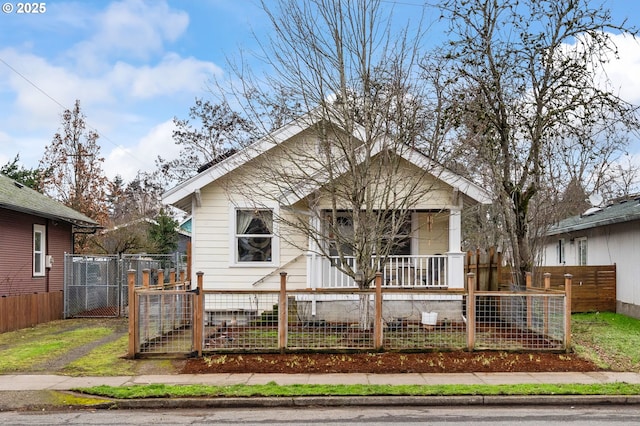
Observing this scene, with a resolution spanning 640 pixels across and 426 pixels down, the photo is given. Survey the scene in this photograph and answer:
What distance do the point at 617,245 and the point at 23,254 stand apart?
1824 centimetres

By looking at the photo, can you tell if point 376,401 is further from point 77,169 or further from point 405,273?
point 77,169

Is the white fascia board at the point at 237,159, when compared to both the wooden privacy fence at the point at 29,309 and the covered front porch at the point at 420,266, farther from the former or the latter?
the wooden privacy fence at the point at 29,309

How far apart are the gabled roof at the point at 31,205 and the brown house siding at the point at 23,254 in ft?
1.45

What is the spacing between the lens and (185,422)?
793 centimetres

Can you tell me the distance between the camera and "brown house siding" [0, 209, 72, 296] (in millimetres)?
18562

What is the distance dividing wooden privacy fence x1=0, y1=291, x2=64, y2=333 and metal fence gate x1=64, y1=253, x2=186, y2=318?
12.9 inches

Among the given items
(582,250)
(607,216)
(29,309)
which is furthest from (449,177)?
(582,250)

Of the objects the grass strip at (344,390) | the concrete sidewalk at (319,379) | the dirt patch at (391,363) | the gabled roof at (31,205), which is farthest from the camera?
the gabled roof at (31,205)

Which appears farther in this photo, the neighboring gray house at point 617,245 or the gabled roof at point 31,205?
the neighboring gray house at point 617,245

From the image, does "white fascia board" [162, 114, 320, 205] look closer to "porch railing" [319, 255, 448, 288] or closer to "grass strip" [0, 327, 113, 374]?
"porch railing" [319, 255, 448, 288]

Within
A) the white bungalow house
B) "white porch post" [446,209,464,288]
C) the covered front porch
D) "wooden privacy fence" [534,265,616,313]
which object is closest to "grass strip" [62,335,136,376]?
the white bungalow house

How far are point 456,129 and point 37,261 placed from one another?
14015 millimetres

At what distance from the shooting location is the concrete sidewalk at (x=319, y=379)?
980cm

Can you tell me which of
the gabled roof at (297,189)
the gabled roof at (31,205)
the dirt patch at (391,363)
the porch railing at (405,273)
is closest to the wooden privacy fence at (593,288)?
the porch railing at (405,273)
